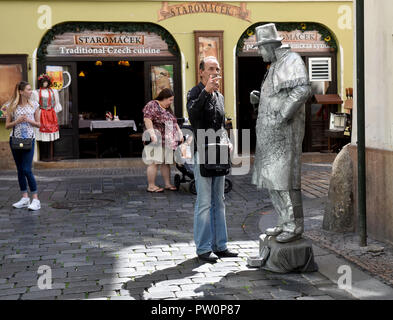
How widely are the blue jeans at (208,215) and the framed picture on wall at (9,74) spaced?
8974mm

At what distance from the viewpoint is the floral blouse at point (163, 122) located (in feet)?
30.9

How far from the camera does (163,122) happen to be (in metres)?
9.46

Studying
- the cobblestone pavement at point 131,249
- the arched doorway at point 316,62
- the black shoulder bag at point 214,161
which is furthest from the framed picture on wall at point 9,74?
the black shoulder bag at point 214,161

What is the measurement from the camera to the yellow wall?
13.4m

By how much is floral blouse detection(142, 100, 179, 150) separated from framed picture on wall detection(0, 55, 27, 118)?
506 cm

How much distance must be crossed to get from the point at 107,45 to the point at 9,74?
235 centimetres

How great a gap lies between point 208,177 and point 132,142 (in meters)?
9.35

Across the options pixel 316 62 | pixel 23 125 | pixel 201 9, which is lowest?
pixel 23 125

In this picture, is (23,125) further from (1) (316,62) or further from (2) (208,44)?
(1) (316,62)

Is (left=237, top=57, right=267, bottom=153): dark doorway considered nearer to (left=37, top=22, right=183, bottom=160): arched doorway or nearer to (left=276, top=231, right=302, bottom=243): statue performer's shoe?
(left=37, top=22, right=183, bottom=160): arched doorway

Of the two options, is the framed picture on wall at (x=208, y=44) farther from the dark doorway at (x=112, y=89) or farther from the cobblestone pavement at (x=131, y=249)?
the cobblestone pavement at (x=131, y=249)

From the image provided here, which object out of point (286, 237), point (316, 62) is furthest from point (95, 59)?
point (286, 237)

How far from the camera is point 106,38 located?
13758 mm

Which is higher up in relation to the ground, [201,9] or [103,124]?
[201,9]
